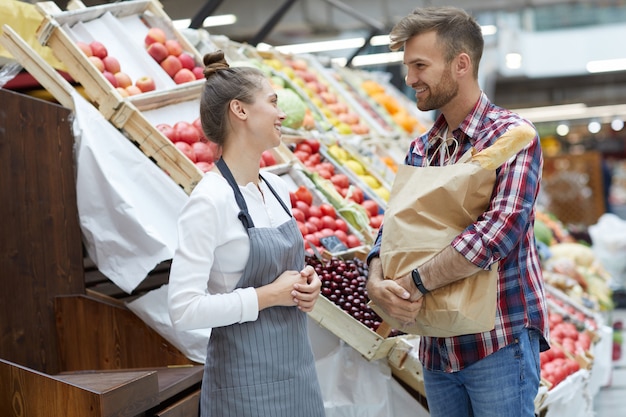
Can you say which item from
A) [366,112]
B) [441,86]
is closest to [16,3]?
[441,86]

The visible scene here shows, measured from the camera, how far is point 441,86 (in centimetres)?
228

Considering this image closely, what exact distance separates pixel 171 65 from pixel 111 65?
0.33 m

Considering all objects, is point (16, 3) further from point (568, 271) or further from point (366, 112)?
point (568, 271)

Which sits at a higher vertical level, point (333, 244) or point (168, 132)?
point (168, 132)

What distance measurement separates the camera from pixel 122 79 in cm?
378

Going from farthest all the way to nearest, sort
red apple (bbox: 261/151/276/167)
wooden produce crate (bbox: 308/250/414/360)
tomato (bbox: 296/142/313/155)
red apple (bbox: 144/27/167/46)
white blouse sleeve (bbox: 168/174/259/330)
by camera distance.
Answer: tomato (bbox: 296/142/313/155), red apple (bbox: 144/27/167/46), red apple (bbox: 261/151/276/167), wooden produce crate (bbox: 308/250/414/360), white blouse sleeve (bbox: 168/174/259/330)

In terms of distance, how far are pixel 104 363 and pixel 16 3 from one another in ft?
5.77

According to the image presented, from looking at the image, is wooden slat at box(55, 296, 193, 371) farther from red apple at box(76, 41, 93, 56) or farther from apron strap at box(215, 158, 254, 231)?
apron strap at box(215, 158, 254, 231)

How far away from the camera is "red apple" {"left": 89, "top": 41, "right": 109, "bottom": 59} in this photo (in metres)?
3.81

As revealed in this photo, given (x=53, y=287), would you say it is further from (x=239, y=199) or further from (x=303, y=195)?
(x=239, y=199)

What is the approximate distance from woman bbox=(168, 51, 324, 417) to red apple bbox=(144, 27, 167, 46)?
202 cm

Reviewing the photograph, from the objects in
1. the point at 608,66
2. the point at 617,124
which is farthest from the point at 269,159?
the point at 617,124

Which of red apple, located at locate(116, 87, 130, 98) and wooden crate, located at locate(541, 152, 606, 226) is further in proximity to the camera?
wooden crate, located at locate(541, 152, 606, 226)

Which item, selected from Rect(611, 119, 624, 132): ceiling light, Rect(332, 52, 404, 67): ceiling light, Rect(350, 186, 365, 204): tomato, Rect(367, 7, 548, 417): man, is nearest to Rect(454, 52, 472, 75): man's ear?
Rect(367, 7, 548, 417): man
